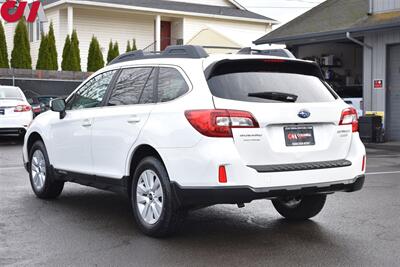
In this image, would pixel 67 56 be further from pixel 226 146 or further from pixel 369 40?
pixel 226 146

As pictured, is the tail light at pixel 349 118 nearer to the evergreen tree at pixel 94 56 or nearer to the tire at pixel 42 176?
the tire at pixel 42 176

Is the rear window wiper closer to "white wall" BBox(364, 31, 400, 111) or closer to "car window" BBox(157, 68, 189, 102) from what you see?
"car window" BBox(157, 68, 189, 102)

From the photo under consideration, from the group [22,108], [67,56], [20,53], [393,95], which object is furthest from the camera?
[67,56]

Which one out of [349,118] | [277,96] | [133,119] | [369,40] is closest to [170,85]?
[133,119]

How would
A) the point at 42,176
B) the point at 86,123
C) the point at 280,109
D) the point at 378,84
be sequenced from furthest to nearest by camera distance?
the point at 378,84, the point at 42,176, the point at 86,123, the point at 280,109

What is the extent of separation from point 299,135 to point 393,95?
14.3m

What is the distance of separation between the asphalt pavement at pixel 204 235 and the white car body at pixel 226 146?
531mm

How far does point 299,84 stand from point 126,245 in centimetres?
233

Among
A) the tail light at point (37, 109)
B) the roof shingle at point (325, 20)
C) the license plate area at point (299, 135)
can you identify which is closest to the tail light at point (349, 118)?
the license plate area at point (299, 135)

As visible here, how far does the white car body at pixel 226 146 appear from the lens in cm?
556

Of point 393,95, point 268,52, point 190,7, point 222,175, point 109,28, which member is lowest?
point 222,175

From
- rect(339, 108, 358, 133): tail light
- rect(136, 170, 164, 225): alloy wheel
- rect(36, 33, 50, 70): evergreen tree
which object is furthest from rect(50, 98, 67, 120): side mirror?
rect(36, 33, 50, 70): evergreen tree

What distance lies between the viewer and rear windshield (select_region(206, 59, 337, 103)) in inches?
232

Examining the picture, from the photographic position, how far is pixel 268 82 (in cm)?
614
